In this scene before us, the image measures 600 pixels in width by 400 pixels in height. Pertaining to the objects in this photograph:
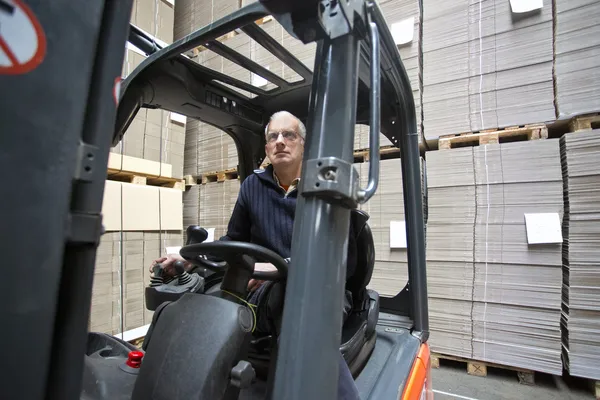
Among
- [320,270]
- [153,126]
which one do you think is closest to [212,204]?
[153,126]

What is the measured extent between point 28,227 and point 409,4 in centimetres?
412

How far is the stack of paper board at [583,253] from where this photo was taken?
2727 mm

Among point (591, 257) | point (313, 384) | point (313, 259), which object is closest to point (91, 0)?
point (313, 259)

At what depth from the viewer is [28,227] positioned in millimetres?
413

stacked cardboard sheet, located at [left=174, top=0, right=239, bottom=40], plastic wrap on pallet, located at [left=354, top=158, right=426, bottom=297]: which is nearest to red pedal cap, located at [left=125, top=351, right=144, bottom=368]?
plastic wrap on pallet, located at [left=354, top=158, right=426, bottom=297]

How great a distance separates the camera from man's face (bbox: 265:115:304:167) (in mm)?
1850

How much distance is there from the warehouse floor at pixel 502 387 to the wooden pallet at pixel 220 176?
3.46 meters

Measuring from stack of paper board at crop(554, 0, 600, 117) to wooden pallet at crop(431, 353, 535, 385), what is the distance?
2.41m

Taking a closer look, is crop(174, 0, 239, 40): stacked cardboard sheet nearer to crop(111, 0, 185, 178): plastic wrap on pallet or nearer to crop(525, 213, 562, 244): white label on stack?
crop(111, 0, 185, 178): plastic wrap on pallet

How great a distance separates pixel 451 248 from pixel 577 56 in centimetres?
206

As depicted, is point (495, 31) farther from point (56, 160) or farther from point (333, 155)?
point (56, 160)

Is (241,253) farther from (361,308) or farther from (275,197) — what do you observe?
(361,308)

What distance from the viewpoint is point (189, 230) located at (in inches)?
51.1

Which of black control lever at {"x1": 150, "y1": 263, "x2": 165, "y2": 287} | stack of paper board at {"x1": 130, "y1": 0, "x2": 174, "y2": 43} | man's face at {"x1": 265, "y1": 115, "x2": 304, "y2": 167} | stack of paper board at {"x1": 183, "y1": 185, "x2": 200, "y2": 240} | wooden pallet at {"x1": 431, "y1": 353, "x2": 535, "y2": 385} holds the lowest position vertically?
wooden pallet at {"x1": 431, "y1": 353, "x2": 535, "y2": 385}
